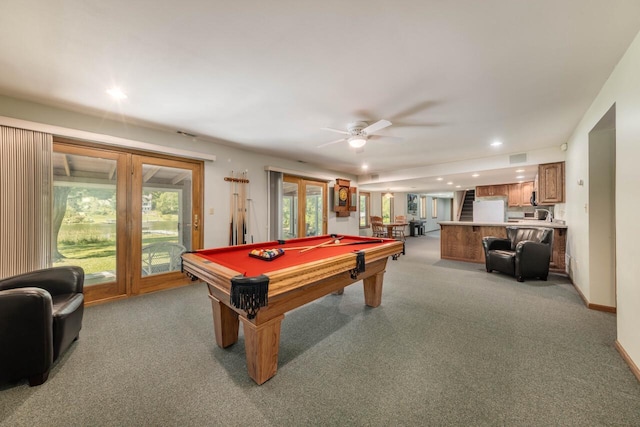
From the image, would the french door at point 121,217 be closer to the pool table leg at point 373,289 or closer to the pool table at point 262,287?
the pool table at point 262,287

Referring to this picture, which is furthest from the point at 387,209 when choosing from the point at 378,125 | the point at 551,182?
the point at 378,125

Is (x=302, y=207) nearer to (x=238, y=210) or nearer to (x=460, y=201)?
(x=238, y=210)

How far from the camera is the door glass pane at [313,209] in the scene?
603 cm

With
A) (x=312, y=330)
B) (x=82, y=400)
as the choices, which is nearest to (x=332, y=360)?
(x=312, y=330)

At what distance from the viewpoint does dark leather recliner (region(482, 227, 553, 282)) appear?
3930 mm

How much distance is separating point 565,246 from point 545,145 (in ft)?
6.26

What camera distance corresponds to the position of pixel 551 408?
140 centimetres

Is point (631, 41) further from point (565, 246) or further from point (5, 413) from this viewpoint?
point (5, 413)

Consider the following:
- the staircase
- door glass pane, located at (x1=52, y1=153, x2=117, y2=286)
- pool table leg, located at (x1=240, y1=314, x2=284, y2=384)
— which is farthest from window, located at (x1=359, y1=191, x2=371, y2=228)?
pool table leg, located at (x1=240, y1=314, x2=284, y2=384)

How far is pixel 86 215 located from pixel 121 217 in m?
0.36

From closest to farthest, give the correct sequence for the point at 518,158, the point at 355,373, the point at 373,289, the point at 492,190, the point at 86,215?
1. the point at 355,373
2. the point at 373,289
3. the point at 86,215
4. the point at 518,158
5. the point at 492,190

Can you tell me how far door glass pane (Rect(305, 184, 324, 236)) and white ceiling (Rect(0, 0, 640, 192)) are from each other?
285cm

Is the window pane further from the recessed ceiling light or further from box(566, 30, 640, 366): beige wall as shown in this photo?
the recessed ceiling light

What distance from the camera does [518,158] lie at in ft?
15.9
